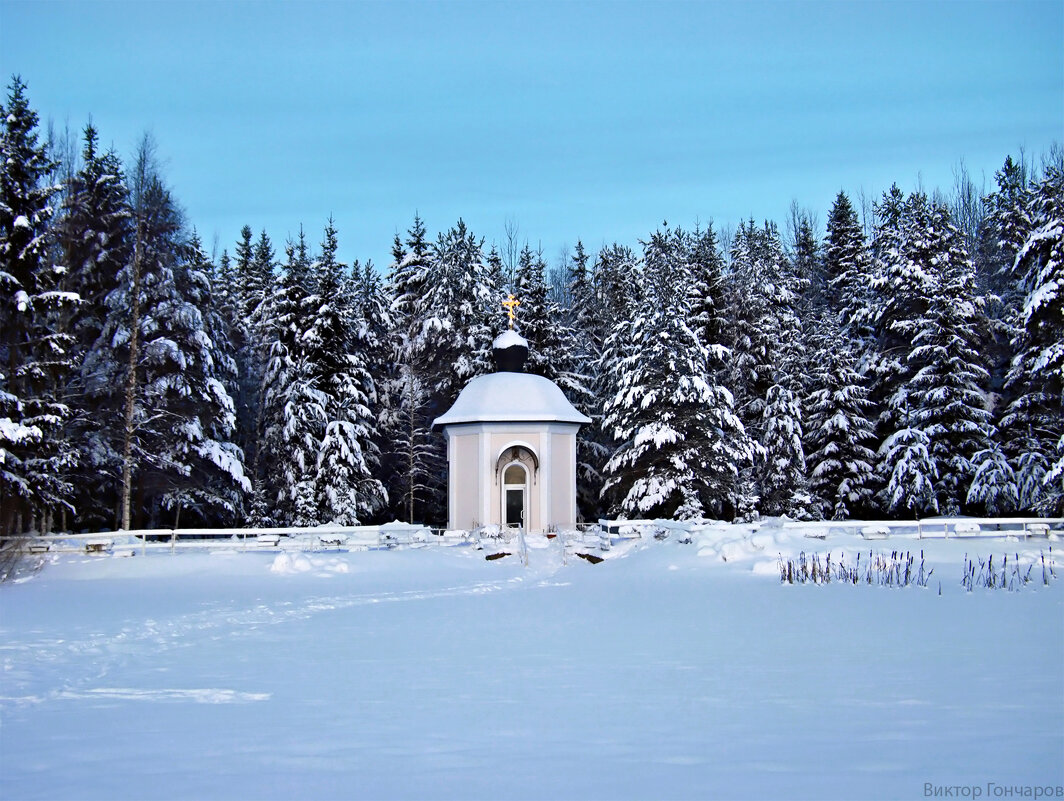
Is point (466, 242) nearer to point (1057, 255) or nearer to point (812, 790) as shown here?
point (1057, 255)

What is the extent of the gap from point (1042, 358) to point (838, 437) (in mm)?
11791

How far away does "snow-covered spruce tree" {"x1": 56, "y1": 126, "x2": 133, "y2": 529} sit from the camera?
97.5ft

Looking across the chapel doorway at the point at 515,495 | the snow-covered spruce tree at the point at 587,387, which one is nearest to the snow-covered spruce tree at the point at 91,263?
the chapel doorway at the point at 515,495

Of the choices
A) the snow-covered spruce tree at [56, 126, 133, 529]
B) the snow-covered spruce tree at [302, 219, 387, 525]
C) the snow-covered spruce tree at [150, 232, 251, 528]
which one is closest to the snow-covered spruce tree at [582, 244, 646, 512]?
the snow-covered spruce tree at [302, 219, 387, 525]

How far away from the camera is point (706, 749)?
6414 millimetres

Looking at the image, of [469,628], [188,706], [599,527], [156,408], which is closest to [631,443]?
[599,527]

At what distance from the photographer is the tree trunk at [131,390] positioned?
27.6m

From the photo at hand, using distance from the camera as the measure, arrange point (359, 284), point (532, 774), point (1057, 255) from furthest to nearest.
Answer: point (359, 284), point (1057, 255), point (532, 774)

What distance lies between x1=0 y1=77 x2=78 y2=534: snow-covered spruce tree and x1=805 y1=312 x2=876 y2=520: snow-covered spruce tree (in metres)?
27.2

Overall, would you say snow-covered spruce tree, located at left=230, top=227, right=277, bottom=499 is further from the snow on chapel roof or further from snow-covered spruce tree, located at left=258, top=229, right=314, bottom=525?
the snow on chapel roof

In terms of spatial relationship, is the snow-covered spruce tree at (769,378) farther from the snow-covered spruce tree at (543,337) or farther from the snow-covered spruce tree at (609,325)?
the snow-covered spruce tree at (543,337)

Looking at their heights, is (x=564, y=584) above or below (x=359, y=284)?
below

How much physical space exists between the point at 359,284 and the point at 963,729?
46.4 metres

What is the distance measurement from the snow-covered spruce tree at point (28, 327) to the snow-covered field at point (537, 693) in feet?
29.3
